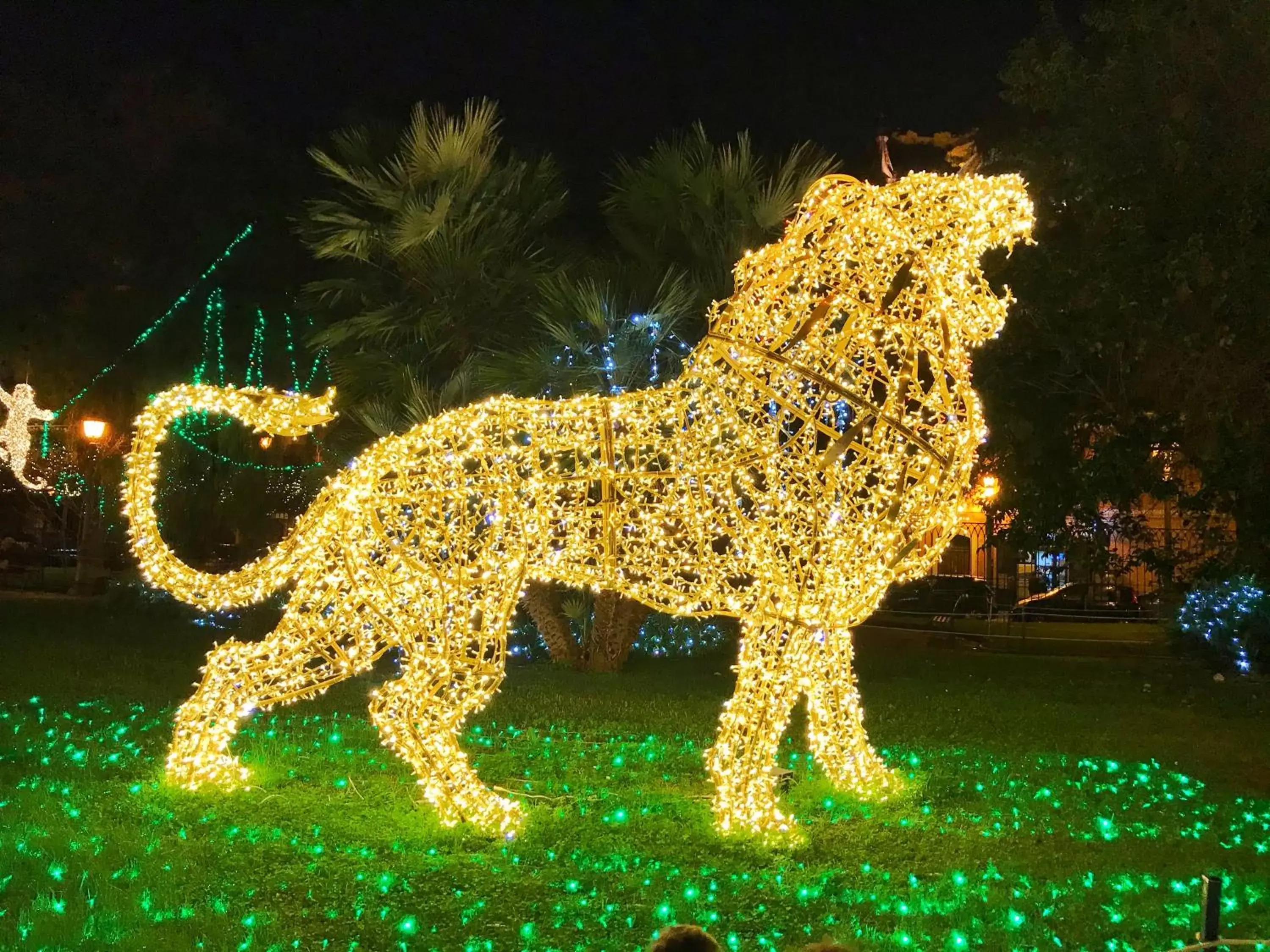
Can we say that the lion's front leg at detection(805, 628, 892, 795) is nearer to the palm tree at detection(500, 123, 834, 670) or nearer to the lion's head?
the lion's head

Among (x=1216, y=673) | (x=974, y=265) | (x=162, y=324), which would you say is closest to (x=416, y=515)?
(x=974, y=265)

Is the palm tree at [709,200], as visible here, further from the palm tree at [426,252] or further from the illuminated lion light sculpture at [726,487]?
the illuminated lion light sculpture at [726,487]

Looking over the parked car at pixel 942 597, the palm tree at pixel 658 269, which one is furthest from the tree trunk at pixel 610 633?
the parked car at pixel 942 597

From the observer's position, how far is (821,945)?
237cm

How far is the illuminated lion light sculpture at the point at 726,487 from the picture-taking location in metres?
4.69

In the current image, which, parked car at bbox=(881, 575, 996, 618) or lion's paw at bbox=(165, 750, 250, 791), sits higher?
parked car at bbox=(881, 575, 996, 618)

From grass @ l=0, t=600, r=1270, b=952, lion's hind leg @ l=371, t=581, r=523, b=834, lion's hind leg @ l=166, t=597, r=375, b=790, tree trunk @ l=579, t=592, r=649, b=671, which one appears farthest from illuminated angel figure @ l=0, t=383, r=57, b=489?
lion's hind leg @ l=371, t=581, r=523, b=834

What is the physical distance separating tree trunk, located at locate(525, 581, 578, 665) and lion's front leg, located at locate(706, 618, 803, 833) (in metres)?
6.27

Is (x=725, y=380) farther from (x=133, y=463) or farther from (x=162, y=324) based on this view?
(x=162, y=324)

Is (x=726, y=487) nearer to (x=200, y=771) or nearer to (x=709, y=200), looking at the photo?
(x=200, y=771)

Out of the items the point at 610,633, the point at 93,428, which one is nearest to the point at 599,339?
the point at 610,633

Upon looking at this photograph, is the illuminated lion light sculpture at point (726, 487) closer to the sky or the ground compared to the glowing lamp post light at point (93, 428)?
closer to the ground

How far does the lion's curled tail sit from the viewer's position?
4.73 metres

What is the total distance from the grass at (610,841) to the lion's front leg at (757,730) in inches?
5.5
